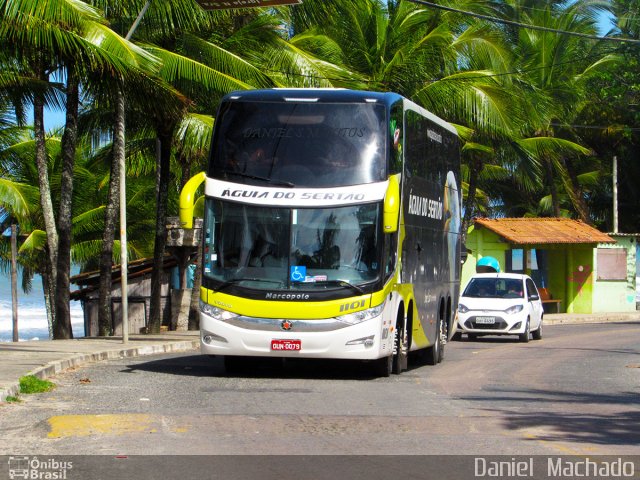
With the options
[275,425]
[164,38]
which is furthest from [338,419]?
[164,38]

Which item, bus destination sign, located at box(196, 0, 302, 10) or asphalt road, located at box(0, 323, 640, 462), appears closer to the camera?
asphalt road, located at box(0, 323, 640, 462)

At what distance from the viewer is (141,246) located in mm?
40469

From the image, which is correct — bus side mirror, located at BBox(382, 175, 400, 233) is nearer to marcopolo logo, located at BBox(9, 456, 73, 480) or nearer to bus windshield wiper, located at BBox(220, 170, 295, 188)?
bus windshield wiper, located at BBox(220, 170, 295, 188)

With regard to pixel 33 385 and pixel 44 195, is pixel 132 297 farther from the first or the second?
pixel 33 385

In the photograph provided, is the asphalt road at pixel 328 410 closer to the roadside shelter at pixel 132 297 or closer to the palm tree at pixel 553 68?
the roadside shelter at pixel 132 297

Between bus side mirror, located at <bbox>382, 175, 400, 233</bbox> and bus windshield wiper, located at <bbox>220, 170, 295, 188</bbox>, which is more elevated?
bus windshield wiper, located at <bbox>220, 170, 295, 188</bbox>

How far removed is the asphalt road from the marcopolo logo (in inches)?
18.3

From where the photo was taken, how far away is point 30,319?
261ft

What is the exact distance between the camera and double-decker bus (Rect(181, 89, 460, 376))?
15.5 metres

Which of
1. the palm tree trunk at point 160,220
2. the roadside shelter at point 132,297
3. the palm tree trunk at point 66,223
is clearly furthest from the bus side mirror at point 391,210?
the roadside shelter at point 132,297

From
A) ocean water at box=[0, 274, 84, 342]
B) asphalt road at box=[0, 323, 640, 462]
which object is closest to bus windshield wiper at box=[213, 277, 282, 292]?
asphalt road at box=[0, 323, 640, 462]

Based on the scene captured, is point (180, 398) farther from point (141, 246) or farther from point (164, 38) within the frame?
point (141, 246)

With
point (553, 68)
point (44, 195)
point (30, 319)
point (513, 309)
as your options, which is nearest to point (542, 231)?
point (553, 68)

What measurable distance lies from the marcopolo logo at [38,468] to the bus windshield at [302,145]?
7704 millimetres
